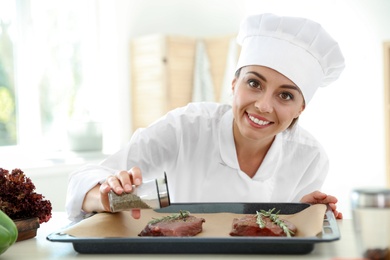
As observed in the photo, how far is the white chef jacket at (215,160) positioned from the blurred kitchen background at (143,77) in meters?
2.38

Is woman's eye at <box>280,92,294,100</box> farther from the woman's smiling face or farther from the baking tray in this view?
the baking tray

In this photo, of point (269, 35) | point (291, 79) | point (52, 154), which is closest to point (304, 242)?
point (291, 79)

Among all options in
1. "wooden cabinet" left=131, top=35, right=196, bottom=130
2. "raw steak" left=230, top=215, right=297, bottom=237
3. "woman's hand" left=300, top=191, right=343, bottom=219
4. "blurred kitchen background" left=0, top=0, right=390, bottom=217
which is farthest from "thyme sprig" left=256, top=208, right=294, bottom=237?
"wooden cabinet" left=131, top=35, right=196, bottom=130

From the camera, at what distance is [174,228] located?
51.6 inches

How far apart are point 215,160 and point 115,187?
0.79m

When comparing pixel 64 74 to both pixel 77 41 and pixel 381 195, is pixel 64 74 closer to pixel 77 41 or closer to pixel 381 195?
pixel 77 41

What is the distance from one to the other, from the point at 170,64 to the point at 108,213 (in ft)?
11.6

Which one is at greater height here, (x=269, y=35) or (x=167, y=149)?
(x=269, y=35)

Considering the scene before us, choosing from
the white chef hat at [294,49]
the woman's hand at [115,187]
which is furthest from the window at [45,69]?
the woman's hand at [115,187]

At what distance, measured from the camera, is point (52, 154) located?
451 centimetres

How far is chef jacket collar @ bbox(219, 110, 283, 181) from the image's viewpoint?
206 cm

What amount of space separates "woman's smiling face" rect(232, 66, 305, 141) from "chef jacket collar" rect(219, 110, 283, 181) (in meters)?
0.16

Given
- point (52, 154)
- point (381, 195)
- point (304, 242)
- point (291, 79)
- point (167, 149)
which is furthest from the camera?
point (52, 154)

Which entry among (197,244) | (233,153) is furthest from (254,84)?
→ (197,244)
